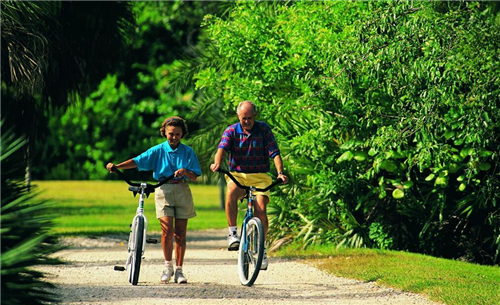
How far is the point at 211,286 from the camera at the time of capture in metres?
9.01

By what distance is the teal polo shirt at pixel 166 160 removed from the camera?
888cm

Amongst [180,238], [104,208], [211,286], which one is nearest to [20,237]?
[180,238]

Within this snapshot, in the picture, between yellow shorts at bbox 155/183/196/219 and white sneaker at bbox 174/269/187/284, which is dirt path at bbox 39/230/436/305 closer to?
white sneaker at bbox 174/269/187/284

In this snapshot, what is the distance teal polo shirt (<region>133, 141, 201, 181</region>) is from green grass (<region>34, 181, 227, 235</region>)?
5.74 meters

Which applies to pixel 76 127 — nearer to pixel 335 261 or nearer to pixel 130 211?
pixel 130 211

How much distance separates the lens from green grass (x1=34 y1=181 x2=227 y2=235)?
1895cm

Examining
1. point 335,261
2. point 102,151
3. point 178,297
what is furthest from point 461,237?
point 102,151

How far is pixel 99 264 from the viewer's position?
37.8 feet

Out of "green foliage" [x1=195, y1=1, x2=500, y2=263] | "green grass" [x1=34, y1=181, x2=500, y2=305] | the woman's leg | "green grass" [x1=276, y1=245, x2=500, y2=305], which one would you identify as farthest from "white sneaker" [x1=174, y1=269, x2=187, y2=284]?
"green foliage" [x1=195, y1=1, x2=500, y2=263]

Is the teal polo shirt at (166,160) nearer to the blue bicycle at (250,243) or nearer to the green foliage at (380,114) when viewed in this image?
the blue bicycle at (250,243)

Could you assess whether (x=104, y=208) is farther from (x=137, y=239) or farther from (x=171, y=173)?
(x=137, y=239)

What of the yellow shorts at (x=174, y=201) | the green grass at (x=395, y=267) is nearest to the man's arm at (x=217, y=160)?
the yellow shorts at (x=174, y=201)

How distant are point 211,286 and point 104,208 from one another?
15512 millimetres

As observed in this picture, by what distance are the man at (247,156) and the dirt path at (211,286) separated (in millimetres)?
746
